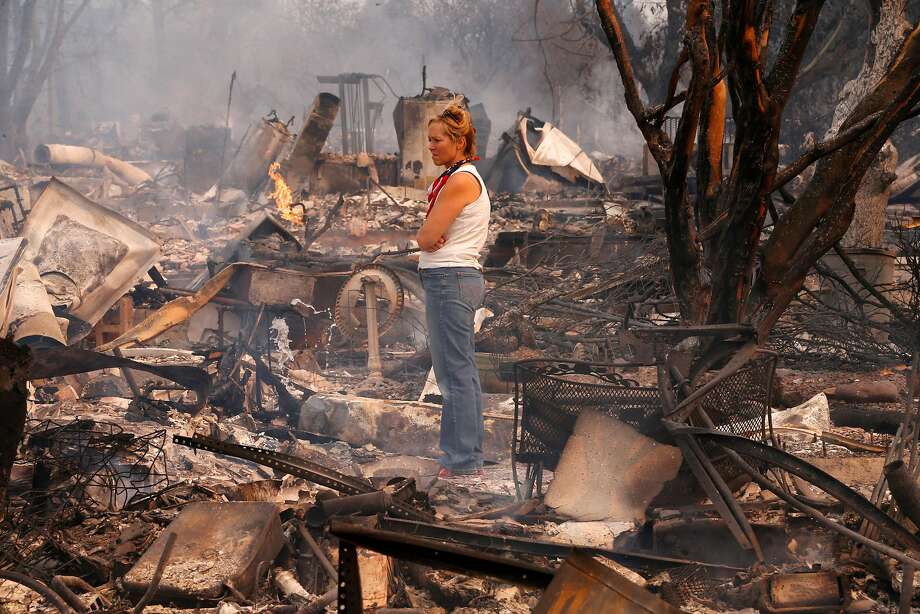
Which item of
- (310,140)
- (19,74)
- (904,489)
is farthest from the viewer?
(19,74)

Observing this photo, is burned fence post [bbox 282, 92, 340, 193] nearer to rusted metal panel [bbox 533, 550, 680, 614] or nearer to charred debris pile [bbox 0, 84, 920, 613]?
charred debris pile [bbox 0, 84, 920, 613]

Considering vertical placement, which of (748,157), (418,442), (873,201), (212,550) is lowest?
(418,442)

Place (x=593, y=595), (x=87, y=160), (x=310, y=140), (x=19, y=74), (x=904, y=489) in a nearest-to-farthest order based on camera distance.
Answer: (x=593, y=595) < (x=904, y=489) < (x=310, y=140) < (x=87, y=160) < (x=19, y=74)

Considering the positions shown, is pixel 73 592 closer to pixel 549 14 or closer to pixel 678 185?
pixel 678 185

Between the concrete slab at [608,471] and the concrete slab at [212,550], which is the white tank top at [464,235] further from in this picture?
the concrete slab at [212,550]

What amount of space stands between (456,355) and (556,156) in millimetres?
17322

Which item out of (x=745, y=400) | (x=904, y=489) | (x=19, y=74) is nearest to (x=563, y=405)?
(x=745, y=400)

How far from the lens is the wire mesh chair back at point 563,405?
388 cm

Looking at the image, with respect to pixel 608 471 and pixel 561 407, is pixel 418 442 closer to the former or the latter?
pixel 561 407

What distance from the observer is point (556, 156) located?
70.7 feet

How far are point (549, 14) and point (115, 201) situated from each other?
1832cm

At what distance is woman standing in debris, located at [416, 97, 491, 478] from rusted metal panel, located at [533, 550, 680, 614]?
3305 millimetres

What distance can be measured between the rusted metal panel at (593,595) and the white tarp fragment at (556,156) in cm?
2055

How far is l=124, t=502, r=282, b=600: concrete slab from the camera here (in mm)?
3283
